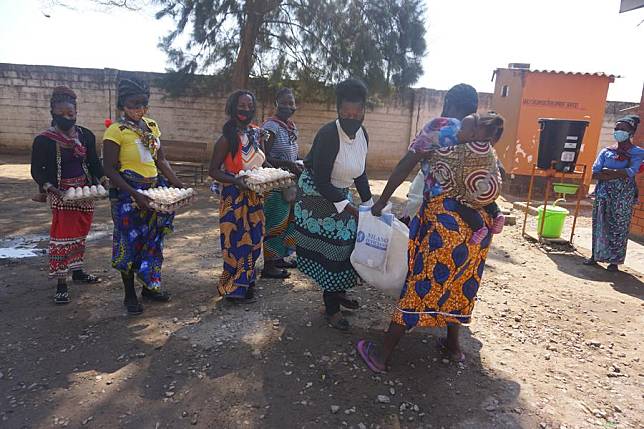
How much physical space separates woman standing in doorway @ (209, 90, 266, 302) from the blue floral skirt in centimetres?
48

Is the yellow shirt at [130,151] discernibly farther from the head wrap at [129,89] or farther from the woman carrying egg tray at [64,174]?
the woman carrying egg tray at [64,174]

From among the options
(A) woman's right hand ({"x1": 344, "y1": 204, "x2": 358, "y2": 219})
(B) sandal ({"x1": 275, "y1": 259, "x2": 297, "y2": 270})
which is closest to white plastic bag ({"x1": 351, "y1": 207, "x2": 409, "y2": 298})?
(A) woman's right hand ({"x1": 344, "y1": 204, "x2": 358, "y2": 219})

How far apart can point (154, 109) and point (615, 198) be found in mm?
10932

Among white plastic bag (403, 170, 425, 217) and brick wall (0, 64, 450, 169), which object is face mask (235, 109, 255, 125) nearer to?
white plastic bag (403, 170, 425, 217)

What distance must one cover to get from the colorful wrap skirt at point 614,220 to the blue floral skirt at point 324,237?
139 inches

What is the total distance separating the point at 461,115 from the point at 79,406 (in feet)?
8.22

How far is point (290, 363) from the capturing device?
2.59m

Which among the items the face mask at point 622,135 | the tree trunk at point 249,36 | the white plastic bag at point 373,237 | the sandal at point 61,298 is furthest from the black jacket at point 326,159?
the tree trunk at point 249,36

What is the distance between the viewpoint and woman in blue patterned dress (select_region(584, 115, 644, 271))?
4.78 metres

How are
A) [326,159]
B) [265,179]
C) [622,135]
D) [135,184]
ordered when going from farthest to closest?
1. [622,135]
2. [265,179]
3. [135,184]
4. [326,159]

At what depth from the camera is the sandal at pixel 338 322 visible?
2.99 m

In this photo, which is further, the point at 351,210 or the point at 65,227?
the point at 65,227

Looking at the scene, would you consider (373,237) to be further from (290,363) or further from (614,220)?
(614,220)

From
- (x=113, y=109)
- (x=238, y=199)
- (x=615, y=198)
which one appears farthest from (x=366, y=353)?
(x=113, y=109)
